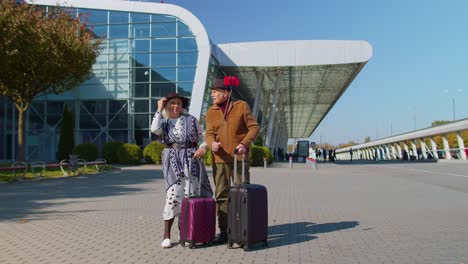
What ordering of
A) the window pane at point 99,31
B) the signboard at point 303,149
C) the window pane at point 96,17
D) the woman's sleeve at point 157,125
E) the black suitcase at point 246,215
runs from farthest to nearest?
the signboard at point 303,149 < the window pane at point 99,31 < the window pane at point 96,17 < the woman's sleeve at point 157,125 < the black suitcase at point 246,215

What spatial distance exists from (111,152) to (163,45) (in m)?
7.40

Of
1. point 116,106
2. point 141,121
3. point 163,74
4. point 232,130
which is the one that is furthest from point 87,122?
point 232,130

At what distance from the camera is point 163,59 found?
30922 mm

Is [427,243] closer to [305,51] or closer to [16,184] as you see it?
[16,184]

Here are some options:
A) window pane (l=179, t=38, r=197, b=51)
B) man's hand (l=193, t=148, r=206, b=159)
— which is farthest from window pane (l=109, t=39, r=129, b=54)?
man's hand (l=193, t=148, r=206, b=159)

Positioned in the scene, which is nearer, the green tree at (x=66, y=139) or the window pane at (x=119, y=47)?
the green tree at (x=66, y=139)

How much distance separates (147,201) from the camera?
35.1ft

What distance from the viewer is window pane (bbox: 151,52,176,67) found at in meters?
→ 30.7

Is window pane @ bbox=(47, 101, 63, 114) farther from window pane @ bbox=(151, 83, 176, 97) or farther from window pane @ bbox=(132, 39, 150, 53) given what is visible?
window pane @ bbox=(151, 83, 176, 97)

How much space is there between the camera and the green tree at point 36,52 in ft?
58.9

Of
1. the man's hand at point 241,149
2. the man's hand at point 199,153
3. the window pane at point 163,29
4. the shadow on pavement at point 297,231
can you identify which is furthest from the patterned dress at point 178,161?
the window pane at point 163,29

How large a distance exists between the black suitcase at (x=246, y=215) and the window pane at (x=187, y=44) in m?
25.7

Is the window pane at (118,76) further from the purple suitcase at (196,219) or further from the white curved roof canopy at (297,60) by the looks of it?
the purple suitcase at (196,219)

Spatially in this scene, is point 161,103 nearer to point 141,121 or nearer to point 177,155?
point 177,155
